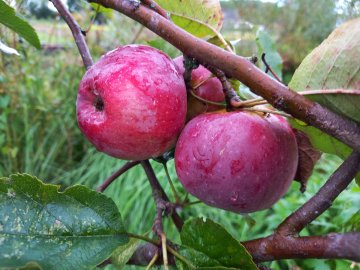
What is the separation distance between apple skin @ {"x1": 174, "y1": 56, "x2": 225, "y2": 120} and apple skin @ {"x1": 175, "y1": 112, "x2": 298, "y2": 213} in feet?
0.16

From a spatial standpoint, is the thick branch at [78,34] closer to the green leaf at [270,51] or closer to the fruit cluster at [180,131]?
the fruit cluster at [180,131]

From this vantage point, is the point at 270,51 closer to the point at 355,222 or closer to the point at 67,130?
the point at 355,222

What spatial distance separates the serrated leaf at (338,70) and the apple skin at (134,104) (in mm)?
154

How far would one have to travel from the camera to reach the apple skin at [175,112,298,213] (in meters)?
0.52

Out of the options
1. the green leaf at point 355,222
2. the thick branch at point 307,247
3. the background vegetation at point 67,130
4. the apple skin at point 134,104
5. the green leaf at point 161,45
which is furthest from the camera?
the background vegetation at point 67,130

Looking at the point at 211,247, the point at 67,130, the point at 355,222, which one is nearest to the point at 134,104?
the point at 211,247

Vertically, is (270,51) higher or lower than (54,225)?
higher

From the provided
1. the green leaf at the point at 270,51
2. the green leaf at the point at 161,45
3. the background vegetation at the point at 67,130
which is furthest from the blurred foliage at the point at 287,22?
the green leaf at the point at 161,45

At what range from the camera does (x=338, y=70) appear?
0.42 meters

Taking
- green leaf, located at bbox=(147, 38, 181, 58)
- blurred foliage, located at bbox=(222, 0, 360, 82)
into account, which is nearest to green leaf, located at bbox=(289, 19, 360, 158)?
green leaf, located at bbox=(147, 38, 181, 58)

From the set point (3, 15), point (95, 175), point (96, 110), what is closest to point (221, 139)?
point (96, 110)

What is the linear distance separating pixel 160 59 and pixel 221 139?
125 mm

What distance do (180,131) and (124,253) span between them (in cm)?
17

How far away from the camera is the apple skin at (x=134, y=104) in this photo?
0.51 meters
